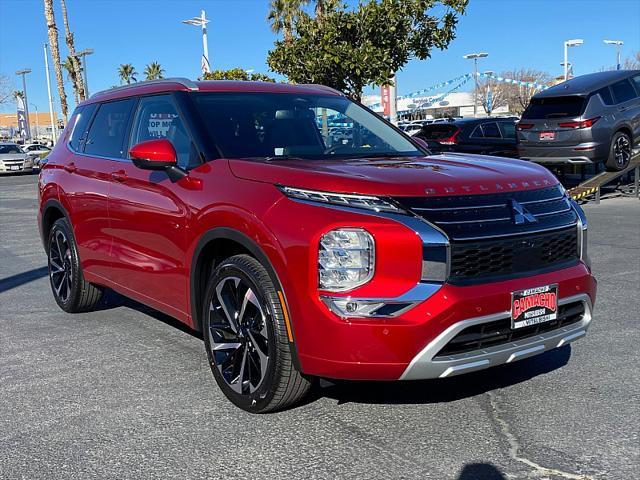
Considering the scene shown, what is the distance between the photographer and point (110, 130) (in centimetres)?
550

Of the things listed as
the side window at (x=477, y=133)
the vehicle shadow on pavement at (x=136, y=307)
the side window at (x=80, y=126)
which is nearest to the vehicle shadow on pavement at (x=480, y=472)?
the vehicle shadow on pavement at (x=136, y=307)

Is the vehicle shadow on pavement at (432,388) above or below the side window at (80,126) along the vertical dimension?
below

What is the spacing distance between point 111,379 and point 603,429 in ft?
9.59

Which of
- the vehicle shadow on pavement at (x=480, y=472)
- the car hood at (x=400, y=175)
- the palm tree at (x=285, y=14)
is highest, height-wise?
the palm tree at (x=285, y=14)

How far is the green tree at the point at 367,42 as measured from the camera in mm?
14750

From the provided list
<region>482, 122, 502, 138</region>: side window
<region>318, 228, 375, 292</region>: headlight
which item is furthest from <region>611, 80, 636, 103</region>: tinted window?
<region>318, 228, 375, 292</region>: headlight

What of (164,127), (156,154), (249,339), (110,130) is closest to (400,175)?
(249,339)

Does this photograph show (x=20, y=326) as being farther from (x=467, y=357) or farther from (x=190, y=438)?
(x=467, y=357)

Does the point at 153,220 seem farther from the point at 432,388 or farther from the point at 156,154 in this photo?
the point at 432,388

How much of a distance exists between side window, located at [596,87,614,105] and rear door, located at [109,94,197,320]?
33.9ft

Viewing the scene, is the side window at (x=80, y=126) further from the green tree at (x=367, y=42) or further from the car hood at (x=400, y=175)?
the green tree at (x=367, y=42)

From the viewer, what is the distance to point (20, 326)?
5.96 m

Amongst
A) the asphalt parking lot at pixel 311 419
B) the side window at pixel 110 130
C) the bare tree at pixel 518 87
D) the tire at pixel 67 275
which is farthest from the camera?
the bare tree at pixel 518 87

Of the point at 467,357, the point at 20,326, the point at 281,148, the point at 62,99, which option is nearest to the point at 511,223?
the point at 467,357
